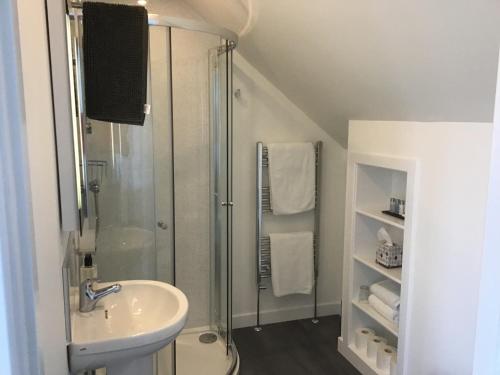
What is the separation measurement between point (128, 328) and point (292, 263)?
1766 mm

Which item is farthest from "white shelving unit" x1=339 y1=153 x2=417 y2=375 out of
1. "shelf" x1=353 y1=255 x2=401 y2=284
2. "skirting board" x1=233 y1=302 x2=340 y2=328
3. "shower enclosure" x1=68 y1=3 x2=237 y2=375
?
"shower enclosure" x1=68 y1=3 x2=237 y2=375

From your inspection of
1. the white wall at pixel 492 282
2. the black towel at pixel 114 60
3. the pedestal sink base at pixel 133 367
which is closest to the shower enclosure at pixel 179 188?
the pedestal sink base at pixel 133 367

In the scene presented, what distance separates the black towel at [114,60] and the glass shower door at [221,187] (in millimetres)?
1237

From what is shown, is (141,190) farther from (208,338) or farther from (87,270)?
(208,338)

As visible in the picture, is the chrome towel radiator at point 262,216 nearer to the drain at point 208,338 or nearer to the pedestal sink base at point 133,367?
the drain at point 208,338

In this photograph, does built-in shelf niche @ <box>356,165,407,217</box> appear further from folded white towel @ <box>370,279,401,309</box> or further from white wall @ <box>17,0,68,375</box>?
white wall @ <box>17,0,68,375</box>

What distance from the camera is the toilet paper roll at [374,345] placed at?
270cm

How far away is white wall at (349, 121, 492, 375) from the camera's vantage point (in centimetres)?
193

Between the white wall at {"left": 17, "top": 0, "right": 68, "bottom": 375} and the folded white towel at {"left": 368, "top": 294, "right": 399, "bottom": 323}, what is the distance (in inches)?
74.9

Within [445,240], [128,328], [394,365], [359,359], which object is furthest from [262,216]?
[128,328]

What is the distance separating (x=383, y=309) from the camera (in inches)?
103

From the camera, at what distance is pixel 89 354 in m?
1.50

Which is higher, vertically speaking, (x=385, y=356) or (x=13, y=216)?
(x=13, y=216)

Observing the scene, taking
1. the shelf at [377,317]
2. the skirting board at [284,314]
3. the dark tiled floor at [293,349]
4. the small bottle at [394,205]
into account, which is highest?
the small bottle at [394,205]
